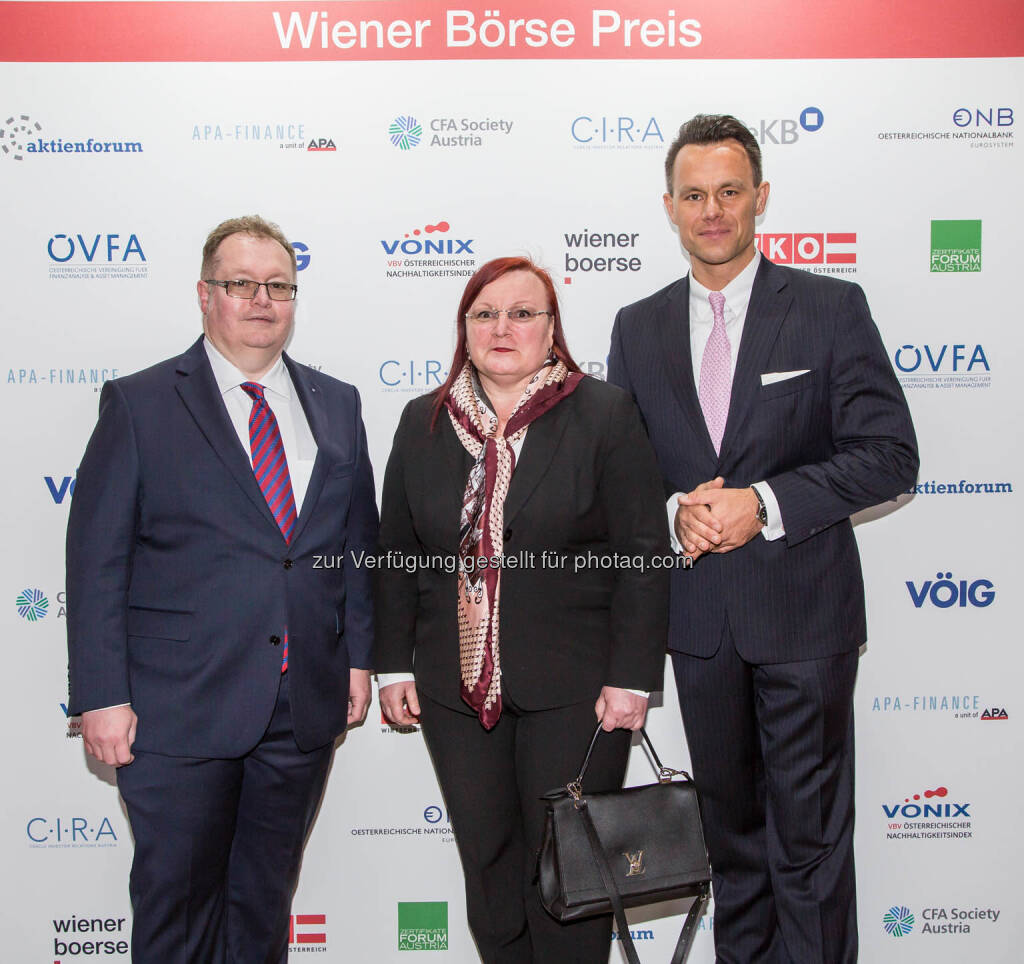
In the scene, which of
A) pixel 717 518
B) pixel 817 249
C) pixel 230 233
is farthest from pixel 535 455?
pixel 817 249

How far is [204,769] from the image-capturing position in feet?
6.81

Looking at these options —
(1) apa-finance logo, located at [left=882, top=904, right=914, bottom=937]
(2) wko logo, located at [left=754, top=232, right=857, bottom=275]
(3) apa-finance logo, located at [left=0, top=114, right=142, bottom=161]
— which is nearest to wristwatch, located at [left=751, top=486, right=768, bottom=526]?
(2) wko logo, located at [left=754, top=232, right=857, bottom=275]

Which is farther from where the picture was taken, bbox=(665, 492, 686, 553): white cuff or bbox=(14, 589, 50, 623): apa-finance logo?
bbox=(14, 589, 50, 623): apa-finance logo

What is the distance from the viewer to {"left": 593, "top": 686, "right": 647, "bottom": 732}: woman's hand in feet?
6.64

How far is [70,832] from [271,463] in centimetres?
157

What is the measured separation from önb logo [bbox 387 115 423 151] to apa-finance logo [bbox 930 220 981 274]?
1591mm

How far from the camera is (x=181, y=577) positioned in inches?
81.7

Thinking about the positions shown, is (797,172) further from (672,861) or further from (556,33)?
(672,861)

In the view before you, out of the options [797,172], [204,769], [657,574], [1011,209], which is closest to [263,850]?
[204,769]

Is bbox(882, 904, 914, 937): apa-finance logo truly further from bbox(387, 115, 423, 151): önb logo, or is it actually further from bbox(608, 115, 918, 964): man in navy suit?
bbox(387, 115, 423, 151): önb logo

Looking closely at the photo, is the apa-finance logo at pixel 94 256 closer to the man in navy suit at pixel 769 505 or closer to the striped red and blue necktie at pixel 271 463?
the striped red and blue necktie at pixel 271 463

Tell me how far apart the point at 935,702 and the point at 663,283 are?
1.56 meters

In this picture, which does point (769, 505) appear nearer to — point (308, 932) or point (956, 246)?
point (956, 246)

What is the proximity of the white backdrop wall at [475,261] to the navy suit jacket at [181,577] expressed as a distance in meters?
0.75
